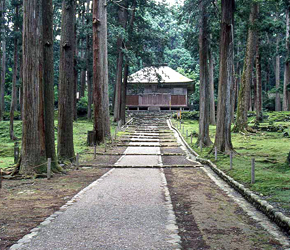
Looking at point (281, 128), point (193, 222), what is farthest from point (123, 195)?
point (281, 128)

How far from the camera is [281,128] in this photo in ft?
80.3

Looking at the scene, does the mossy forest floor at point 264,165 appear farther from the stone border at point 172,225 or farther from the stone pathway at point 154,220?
the stone border at point 172,225

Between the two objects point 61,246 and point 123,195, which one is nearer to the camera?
point 61,246

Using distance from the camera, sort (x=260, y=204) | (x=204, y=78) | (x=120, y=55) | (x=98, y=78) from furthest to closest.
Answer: (x=120, y=55) → (x=98, y=78) → (x=204, y=78) → (x=260, y=204)

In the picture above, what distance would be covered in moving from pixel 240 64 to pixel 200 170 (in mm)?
31788

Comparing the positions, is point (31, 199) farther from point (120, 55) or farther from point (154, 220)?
point (120, 55)

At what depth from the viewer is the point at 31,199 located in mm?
7266

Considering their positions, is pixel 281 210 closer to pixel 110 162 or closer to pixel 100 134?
pixel 110 162

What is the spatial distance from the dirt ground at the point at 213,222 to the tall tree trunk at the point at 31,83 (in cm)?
418

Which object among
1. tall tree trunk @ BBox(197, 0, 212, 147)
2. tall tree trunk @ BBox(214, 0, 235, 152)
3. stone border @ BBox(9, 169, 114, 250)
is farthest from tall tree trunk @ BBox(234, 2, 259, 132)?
stone border @ BBox(9, 169, 114, 250)

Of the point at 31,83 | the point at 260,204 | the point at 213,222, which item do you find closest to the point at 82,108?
the point at 31,83

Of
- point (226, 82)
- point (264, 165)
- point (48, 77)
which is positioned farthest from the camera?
point (226, 82)

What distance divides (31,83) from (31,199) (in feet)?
13.1

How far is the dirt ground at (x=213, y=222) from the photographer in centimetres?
468
